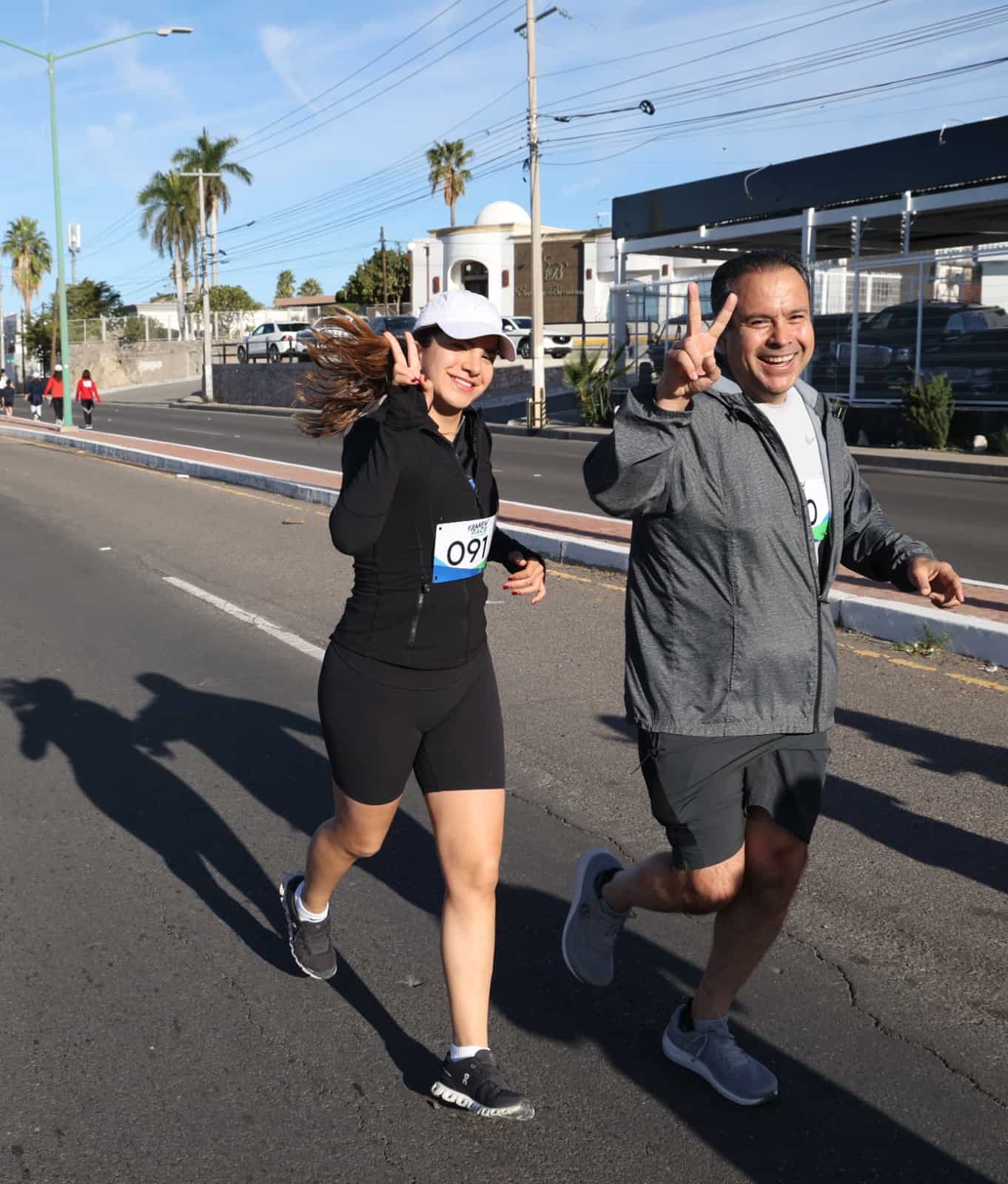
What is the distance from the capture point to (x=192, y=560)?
11930 mm

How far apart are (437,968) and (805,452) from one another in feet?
5.98

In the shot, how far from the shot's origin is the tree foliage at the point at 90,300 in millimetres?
90125

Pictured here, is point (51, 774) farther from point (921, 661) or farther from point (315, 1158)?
point (921, 661)

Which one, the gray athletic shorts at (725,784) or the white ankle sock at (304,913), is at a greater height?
the gray athletic shorts at (725,784)

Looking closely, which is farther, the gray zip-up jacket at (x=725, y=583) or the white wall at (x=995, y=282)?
the white wall at (x=995, y=282)

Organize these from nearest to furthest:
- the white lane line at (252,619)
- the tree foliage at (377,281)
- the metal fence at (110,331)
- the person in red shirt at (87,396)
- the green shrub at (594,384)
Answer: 1. the white lane line at (252,619)
2. the green shrub at (594,384)
3. the person in red shirt at (87,396)
4. the metal fence at (110,331)
5. the tree foliage at (377,281)

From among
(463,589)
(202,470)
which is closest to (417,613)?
(463,589)

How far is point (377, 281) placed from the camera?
280 ft

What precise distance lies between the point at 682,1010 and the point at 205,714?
3.96m

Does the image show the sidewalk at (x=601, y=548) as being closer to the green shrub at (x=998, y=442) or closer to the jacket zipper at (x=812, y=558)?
the jacket zipper at (x=812, y=558)

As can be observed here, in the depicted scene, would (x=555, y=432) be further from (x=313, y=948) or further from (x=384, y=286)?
(x=384, y=286)

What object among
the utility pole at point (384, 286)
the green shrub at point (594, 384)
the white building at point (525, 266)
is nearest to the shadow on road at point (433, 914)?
the green shrub at point (594, 384)

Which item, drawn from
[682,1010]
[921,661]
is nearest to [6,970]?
[682,1010]

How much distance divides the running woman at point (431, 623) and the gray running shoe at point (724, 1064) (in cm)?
43
